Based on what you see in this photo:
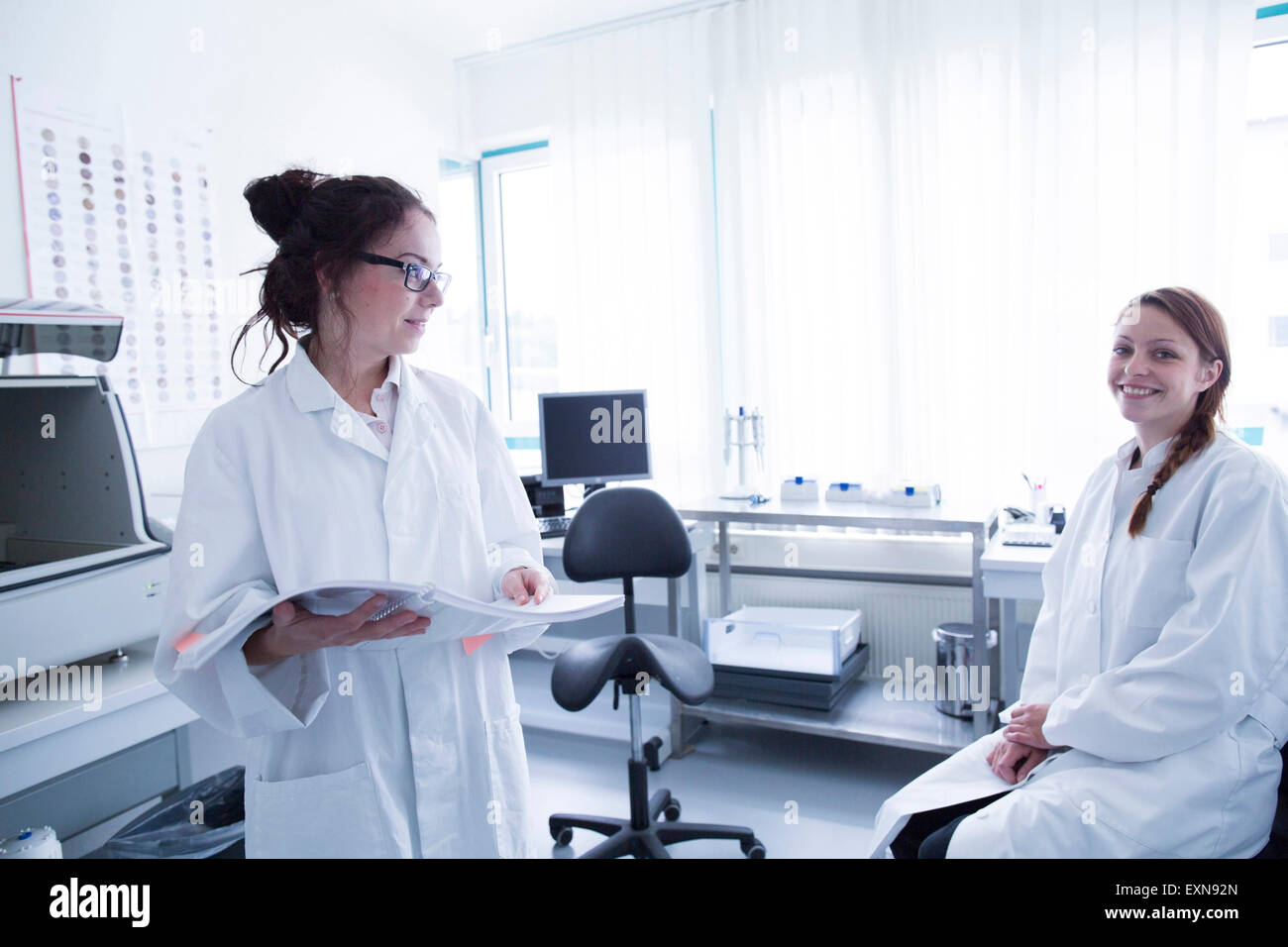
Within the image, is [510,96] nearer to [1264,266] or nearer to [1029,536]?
[1029,536]

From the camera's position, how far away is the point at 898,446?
10.2 feet

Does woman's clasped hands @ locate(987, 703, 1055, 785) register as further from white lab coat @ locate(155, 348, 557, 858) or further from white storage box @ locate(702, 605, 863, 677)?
white storage box @ locate(702, 605, 863, 677)

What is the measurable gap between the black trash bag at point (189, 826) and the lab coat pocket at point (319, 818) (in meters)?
0.46

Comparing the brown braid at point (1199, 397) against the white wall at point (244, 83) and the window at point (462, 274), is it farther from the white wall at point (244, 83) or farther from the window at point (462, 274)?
the window at point (462, 274)

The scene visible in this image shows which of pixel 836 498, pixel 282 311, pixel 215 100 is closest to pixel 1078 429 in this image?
pixel 836 498

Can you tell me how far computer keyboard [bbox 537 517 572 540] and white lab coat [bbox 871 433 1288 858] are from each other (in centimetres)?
172

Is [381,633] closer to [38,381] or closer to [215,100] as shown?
[38,381]

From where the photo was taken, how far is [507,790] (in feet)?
3.85

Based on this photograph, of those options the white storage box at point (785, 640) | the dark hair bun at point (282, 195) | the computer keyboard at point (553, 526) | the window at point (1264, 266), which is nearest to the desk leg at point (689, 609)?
the white storage box at point (785, 640)

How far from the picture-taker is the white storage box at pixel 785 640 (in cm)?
277

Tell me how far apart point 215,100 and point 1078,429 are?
3.04 meters

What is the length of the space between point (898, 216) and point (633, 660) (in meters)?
1.92

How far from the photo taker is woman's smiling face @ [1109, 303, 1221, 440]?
1529mm

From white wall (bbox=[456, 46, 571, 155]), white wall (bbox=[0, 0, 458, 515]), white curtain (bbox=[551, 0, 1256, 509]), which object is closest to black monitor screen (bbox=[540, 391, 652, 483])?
white curtain (bbox=[551, 0, 1256, 509])
